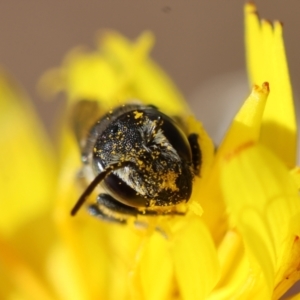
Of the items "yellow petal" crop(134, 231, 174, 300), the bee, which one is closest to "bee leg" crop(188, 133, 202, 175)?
the bee

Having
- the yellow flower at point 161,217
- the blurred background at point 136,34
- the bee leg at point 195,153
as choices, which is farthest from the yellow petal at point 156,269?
the blurred background at point 136,34

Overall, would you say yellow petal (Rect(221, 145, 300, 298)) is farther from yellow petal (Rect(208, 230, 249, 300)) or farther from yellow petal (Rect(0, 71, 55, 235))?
yellow petal (Rect(0, 71, 55, 235))

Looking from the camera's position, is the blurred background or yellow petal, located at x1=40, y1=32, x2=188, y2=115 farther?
the blurred background

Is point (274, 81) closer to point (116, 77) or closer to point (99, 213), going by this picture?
point (99, 213)

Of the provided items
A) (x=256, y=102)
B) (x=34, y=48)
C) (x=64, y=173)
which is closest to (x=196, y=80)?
(x=34, y=48)

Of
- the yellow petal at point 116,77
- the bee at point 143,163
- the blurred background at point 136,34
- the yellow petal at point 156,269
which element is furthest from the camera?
the blurred background at point 136,34

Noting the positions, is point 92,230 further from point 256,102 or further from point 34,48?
point 34,48

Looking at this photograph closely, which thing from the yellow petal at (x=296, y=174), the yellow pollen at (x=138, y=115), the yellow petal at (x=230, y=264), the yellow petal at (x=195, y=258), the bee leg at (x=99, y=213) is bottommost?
the yellow petal at (x=230, y=264)

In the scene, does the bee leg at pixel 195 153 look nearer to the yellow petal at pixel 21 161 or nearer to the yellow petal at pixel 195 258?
the yellow petal at pixel 195 258

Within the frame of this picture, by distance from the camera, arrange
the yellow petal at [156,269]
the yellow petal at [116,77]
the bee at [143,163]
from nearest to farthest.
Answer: the bee at [143,163]
the yellow petal at [156,269]
the yellow petal at [116,77]
